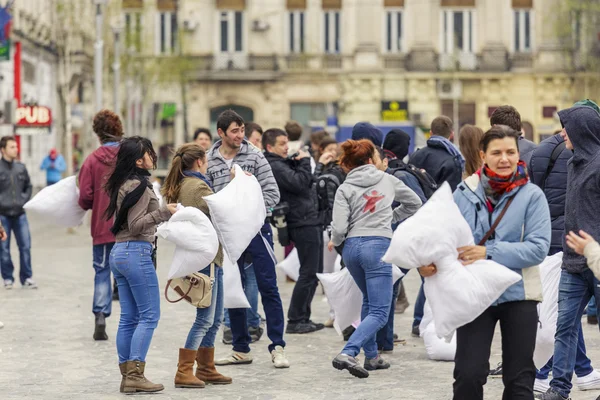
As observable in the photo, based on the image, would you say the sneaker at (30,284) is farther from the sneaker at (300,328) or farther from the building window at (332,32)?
the building window at (332,32)

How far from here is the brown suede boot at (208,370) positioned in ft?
31.7

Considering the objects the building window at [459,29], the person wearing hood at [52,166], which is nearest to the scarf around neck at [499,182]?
the person wearing hood at [52,166]

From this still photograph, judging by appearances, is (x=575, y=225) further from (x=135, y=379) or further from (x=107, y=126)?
(x=107, y=126)

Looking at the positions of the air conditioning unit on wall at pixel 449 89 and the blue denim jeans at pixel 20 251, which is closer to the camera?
the blue denim jeans at pixel 20 251

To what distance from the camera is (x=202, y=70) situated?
186ft

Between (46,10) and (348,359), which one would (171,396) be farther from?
(46,10)

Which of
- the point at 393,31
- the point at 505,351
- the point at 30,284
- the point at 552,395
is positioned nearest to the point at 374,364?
the point at 552,395

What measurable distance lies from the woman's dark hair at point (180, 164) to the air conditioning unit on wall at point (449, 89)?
46.9m

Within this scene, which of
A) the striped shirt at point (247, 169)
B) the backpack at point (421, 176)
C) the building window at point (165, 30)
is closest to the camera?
the striped shirt at point (247, 169)

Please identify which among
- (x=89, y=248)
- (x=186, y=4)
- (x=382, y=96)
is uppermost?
(x=186, y=4)

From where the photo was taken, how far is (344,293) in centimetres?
1076

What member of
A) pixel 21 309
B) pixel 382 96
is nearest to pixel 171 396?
pixel 21 309

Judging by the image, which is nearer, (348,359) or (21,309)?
(348,359)

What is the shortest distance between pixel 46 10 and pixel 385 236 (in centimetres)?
Result: 3965
